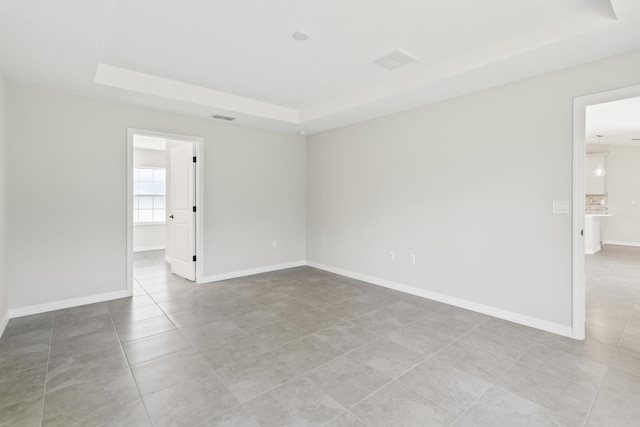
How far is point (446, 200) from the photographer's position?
12.8 feet

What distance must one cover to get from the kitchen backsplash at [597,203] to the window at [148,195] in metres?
11.6

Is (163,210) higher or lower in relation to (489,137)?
lower

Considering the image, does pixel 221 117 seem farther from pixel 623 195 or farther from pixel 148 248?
pixel 623 195

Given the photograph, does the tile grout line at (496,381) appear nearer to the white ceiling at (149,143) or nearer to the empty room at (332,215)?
the empty room at (332,215)

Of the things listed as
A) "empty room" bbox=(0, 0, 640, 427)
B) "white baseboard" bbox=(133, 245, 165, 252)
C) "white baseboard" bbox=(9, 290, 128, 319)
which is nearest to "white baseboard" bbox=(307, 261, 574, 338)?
"empty room" bbox=(0, 0, 640, 427)

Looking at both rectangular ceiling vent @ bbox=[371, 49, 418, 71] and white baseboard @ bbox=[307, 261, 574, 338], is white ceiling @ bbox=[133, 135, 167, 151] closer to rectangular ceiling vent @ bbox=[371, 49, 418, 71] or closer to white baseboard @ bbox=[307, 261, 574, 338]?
white baseboard @ bbox=[307, 261, 574, 338]

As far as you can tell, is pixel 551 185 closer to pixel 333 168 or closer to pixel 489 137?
pixel 489 137

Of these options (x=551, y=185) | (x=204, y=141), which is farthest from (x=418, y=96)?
(x=204, y=141)

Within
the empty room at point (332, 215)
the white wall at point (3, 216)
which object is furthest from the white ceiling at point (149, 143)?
the white wall at point (3, 216)

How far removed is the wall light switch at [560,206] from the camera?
298 centimetres

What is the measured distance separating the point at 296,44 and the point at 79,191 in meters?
3.08

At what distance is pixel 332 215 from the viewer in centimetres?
559

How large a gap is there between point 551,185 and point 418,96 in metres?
1.69

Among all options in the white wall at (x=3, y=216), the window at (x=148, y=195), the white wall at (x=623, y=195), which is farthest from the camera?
the white wall at (x=623, y=195)
